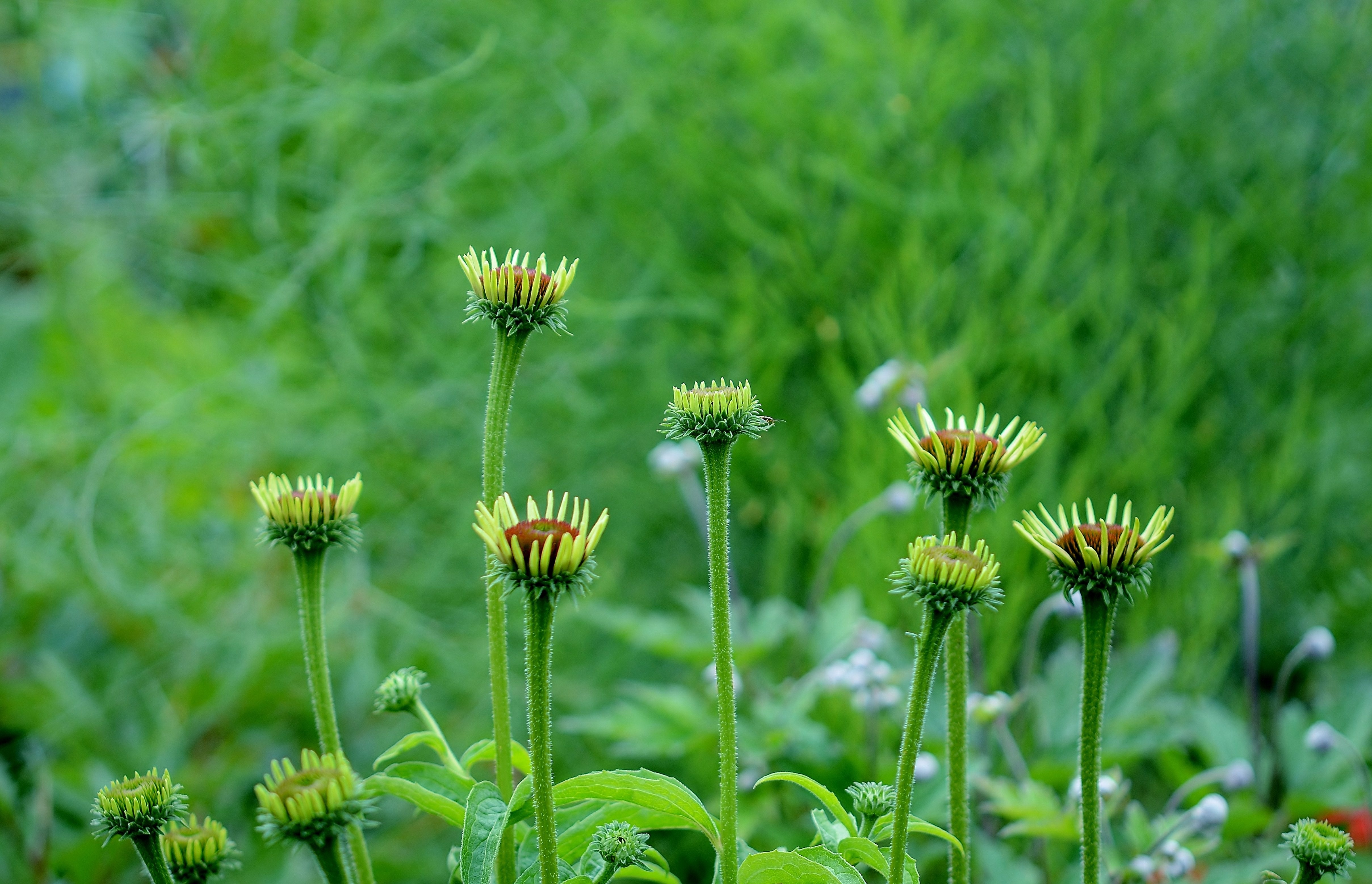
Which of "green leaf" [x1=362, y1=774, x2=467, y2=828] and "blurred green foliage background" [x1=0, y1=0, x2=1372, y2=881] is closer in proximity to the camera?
"green leaf" [x1=362, y1=774, x2=467, y2=828]

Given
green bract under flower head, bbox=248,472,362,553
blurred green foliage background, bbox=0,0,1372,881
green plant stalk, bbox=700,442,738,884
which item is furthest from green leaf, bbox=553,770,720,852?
blurred green foliage background, bbox=0,0,1372,881

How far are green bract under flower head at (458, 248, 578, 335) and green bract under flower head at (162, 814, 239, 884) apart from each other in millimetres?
171

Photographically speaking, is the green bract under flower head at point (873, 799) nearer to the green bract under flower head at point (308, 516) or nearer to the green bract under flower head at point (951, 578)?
the green bract under flower head at point (951, 578)

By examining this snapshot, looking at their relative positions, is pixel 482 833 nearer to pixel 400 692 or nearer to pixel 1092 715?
pixel 400 692

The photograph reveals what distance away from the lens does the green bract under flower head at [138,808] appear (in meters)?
0.31

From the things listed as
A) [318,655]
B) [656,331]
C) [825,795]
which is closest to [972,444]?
[825,795]

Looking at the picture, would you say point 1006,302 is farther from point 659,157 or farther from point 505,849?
point 505,849

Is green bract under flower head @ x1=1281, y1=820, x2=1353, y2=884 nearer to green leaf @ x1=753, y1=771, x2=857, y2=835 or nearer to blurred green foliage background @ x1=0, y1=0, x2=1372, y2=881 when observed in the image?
green leaf @ x1=753, y1=771, x2=857, y2=835

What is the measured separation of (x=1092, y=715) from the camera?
1.10 feet

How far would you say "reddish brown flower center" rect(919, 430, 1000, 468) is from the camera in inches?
13.5

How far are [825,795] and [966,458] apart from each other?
4.6 inches

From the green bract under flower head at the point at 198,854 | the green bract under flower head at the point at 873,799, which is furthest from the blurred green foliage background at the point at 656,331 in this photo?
the green bract under flower head at the point at 198,854

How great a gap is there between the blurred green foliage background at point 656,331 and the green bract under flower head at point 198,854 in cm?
57

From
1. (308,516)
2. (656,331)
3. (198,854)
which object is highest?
(656,331)
